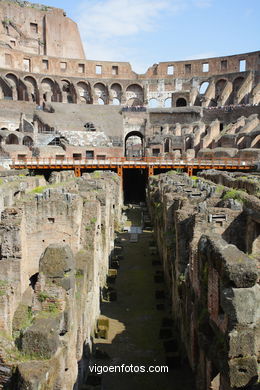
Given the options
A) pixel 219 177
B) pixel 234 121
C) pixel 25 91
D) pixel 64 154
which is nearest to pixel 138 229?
pixel 219 177

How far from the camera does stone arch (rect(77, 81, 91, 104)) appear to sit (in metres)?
61.0

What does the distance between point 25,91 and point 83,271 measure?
51150 millimetres

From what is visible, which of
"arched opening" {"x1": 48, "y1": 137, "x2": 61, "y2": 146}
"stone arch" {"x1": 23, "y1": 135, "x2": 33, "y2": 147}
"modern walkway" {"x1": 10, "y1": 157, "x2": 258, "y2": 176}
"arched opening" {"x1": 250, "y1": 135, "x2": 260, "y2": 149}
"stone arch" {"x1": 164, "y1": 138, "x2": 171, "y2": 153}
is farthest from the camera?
"stone arch" {"x1": 164, "y1": 138, "x2": 171, "y2": 153}

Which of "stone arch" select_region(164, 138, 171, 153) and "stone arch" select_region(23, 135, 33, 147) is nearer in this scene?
A: "stone arch" select_region(23, 135, 33, 147)

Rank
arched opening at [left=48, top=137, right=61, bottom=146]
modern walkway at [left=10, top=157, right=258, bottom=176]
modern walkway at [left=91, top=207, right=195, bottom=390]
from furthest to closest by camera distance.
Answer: arched opening at [left=48, top=137, right=61, bottom=146]
modern walkway at [left=10, top=157, right=258, bottom=176]
modern walkway at [left=91, top=207, right=195, bottom=390]

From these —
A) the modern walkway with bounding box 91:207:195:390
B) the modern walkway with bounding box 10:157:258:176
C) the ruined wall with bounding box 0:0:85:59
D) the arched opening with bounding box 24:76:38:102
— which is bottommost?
the modern walkway with bounding box 91:207:195:390

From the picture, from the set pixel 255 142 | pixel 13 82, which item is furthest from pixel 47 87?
pixel 255 142

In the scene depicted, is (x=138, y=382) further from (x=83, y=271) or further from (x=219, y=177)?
(x=219, y=177)

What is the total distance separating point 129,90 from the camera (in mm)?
63281

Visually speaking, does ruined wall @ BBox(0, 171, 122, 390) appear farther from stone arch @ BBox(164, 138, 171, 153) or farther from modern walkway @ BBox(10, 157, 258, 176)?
stone arch @ BBox(164, 138, 171, 153)

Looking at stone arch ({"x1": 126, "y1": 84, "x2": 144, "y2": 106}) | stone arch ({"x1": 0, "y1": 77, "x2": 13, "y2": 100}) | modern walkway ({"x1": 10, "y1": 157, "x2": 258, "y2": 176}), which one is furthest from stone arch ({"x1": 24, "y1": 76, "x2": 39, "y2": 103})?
modern walkway ({"x1": 10, "y1": 157, "x2": 258, "y2": 176})

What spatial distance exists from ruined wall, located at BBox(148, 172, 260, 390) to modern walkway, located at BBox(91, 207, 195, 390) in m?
0.64

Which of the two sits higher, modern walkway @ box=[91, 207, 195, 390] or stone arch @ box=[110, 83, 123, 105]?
stone arch @ box=[110, 83, 123, 105]

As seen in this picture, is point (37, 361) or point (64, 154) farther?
point (64, 154)
